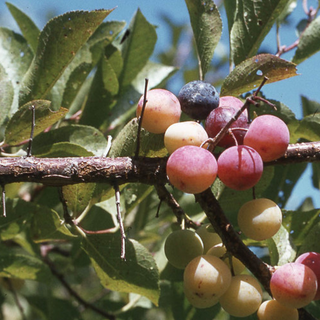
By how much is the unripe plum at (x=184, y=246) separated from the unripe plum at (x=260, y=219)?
134mm

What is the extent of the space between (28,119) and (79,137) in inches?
8.4

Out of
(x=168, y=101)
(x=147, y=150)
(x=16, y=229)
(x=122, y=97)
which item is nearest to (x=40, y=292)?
(x=16, y=229)

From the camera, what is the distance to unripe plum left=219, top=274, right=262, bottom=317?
93cm

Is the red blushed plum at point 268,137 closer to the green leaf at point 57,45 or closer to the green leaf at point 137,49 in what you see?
Answer: the green leaf at point 57,45

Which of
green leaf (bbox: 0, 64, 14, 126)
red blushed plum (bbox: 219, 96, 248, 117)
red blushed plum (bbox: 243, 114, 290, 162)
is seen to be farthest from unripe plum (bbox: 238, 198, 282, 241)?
green leaf (bbox: 0, 64, 14, 126)

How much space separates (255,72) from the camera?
1.05 metres

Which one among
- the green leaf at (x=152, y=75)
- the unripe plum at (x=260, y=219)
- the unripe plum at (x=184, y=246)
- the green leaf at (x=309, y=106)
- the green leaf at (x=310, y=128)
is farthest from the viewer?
the green leaf at (x=152, y=75)

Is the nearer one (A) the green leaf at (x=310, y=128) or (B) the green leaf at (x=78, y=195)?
(B) the green leaf at (x=78, y=195)

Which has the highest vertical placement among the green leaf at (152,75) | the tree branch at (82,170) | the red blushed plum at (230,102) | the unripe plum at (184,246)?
the red blushed plum at (230,102)

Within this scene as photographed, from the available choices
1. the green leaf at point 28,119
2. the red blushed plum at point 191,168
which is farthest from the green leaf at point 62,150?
the red blushed plum at point 191,168

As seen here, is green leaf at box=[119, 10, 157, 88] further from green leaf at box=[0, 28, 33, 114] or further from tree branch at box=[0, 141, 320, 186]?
tree branch at box=[0, 141, 320, 186]

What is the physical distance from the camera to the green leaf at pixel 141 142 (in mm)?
1049

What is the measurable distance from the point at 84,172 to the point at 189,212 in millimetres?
664

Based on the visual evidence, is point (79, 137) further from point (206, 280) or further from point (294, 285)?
point (294, 285)
